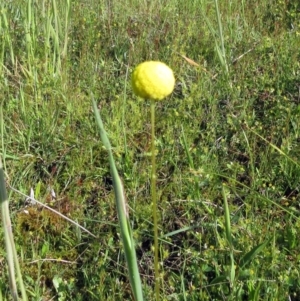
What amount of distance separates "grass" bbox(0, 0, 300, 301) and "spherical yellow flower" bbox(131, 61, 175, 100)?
530mm

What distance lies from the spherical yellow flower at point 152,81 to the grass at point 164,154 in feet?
1.74

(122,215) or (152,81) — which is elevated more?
(152,81)

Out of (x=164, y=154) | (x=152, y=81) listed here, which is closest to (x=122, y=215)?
(x=152, y=81)

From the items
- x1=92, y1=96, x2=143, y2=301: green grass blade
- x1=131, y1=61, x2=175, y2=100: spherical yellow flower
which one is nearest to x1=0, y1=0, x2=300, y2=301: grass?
x1=92, y1=96, x2=143, y2=301: green grass blade

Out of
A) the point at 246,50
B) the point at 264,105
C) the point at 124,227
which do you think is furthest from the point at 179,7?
the point at 124,227

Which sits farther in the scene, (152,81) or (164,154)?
(164,154)

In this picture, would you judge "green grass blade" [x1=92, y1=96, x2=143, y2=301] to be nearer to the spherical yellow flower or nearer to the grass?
the spherical yellow flower

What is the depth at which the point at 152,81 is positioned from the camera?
75cm

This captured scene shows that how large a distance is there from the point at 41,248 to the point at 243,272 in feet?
2.21

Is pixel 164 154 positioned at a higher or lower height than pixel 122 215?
lower

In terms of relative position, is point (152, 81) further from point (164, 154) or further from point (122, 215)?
point (164, 154)

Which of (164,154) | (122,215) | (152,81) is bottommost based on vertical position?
(164,154)

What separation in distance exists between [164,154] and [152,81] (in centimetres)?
123

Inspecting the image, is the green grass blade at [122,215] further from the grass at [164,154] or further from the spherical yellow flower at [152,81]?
the grass at [164,154]
